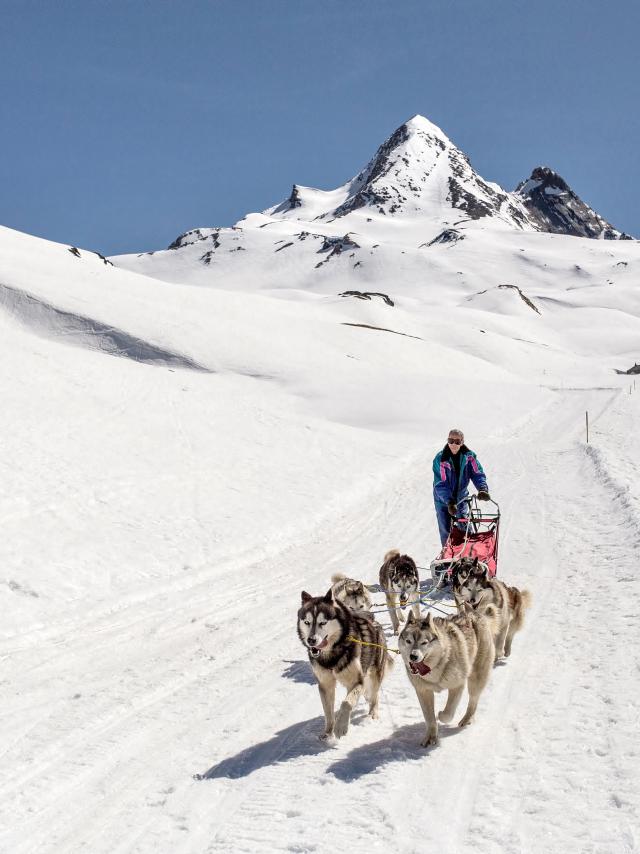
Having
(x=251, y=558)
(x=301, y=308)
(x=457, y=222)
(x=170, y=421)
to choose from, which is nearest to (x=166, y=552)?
(x=251, y=558)

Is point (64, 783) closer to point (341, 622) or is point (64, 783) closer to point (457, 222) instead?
point (341, 622)

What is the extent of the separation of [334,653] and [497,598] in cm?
200

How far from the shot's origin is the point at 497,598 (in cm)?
621

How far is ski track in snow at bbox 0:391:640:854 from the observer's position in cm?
393

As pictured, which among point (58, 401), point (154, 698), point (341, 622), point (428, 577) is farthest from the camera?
point (58, 401)

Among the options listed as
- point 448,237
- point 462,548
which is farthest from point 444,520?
point 448,237

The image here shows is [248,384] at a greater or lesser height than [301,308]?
lesser

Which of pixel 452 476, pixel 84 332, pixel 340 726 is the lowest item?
pixel 340 726

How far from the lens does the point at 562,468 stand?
18.1m

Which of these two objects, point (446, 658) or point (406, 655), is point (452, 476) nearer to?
point (446, 658)

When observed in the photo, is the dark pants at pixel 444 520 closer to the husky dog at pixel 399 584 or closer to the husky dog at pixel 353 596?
the husky dog at pixel 399 584

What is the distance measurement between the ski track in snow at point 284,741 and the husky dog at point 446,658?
25 cm

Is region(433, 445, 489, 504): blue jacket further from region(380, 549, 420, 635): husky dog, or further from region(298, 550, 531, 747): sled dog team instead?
region(298, 550, 531, 747): sled dog team

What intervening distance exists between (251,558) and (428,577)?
2983 mm
